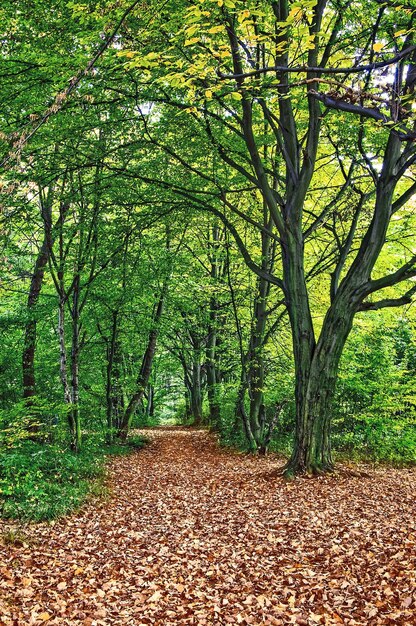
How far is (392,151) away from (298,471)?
6.12 m

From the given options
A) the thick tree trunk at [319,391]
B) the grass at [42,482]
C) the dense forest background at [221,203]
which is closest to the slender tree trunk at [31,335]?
the dense forest background at [221,203]

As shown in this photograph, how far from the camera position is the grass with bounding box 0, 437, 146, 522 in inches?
269

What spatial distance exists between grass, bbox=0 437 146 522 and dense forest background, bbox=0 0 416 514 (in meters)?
0.07

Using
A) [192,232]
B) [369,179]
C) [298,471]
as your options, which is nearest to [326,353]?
[298,471]

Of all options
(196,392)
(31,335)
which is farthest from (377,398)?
(196,392)

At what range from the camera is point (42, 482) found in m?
7.58

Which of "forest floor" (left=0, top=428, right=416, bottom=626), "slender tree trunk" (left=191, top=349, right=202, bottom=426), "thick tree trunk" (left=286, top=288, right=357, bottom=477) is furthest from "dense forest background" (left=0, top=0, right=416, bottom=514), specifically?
"slender tree trunk" (left=191, top=349, right=202, bottom=426)

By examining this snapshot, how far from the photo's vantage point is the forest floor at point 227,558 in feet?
14.5

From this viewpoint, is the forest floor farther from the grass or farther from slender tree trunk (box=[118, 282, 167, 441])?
slender tree trunk (box=[118, 282, 167, 441])

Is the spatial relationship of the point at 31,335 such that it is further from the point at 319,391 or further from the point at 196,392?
the point at 196,392

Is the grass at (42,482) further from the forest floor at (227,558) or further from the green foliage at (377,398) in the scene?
the green foliage at (377,398)

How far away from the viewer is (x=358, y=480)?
8.91 meters

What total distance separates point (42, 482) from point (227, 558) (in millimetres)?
3471

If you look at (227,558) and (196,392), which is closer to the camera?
(227,558)
